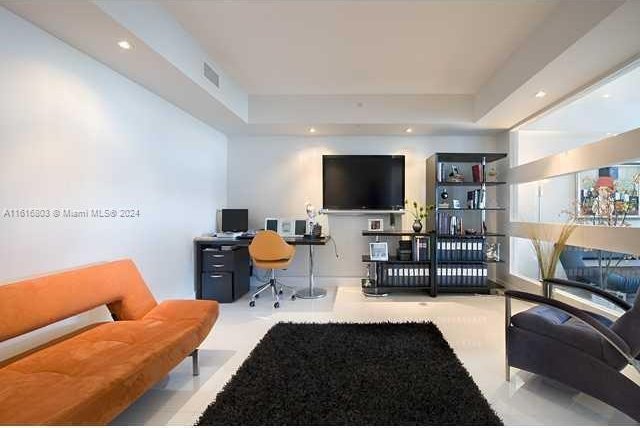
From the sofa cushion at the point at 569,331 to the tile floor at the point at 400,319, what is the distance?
354 millimetres

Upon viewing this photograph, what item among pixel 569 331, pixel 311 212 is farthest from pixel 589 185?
pixel 311 212

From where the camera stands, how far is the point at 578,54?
229cm

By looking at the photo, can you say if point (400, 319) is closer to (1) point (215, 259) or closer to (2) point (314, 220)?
(2) point (314, 220)

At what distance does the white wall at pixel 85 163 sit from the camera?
1864 mm

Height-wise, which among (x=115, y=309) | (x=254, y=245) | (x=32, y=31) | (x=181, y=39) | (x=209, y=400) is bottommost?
(x=209, y=400)

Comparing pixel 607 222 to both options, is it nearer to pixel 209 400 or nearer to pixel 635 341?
pixel 635 341

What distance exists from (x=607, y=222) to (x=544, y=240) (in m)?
0.81

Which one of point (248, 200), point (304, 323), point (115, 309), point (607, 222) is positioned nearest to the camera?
point (115, 309)

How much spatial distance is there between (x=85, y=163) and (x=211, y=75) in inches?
57.9

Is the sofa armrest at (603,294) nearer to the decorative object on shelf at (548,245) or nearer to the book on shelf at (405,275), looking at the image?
the decorative object on shelf at (548,245)

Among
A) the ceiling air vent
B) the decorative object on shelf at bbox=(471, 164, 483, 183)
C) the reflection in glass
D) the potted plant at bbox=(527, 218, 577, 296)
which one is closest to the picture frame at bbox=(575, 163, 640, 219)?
the potted plant at bbox=(527, 218, 577, 296)

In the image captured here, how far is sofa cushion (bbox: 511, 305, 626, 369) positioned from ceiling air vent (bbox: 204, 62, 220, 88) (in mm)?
3396

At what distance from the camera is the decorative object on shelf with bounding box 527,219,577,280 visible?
3055mm

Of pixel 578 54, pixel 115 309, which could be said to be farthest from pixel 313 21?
pixel 115 309
